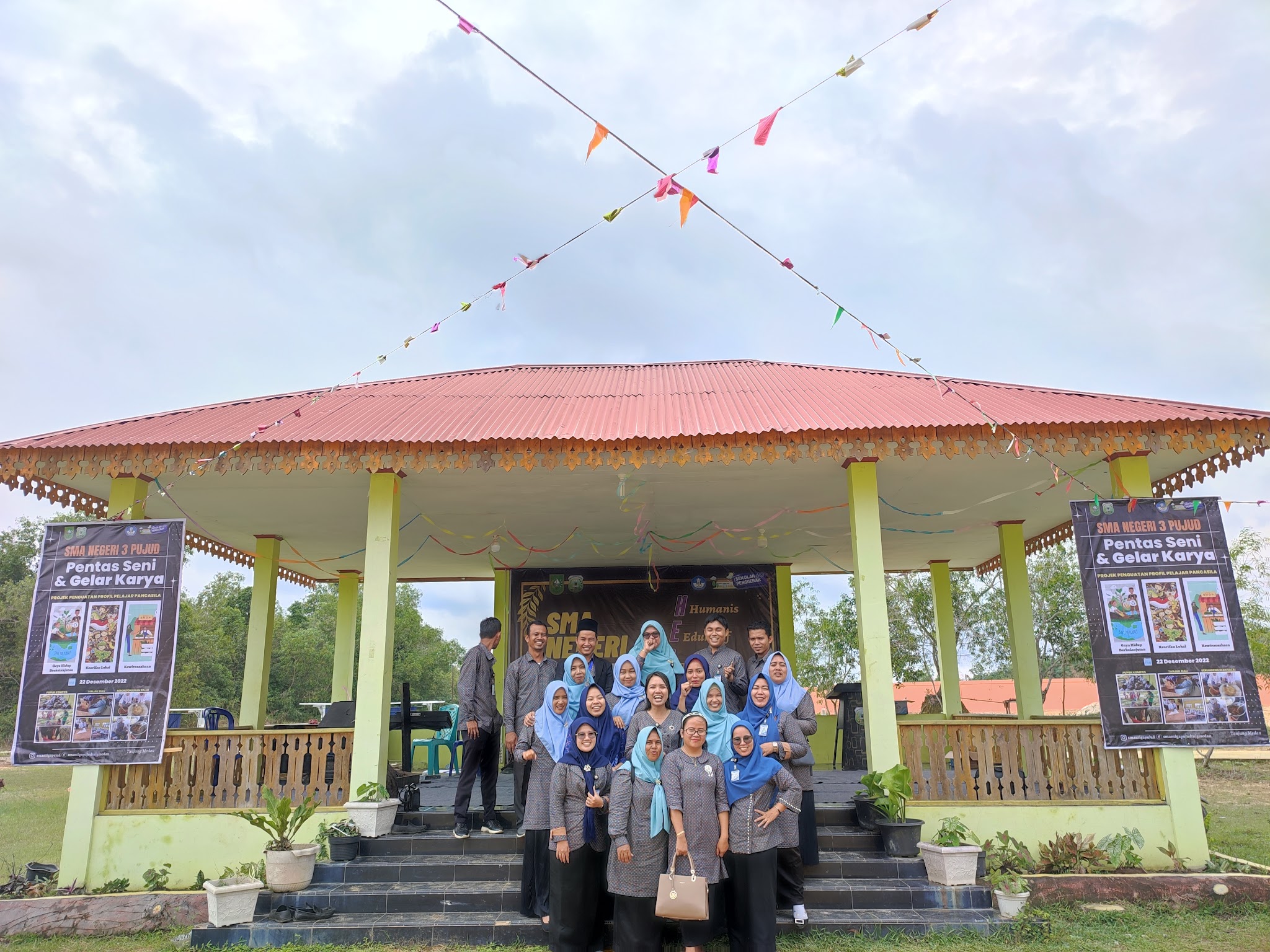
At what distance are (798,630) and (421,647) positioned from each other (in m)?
18.4

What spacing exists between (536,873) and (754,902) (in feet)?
4.50

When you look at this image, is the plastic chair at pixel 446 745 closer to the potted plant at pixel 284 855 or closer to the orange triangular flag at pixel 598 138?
the potted plant at pixel 284 855

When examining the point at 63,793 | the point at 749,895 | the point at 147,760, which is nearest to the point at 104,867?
the point at 147,760

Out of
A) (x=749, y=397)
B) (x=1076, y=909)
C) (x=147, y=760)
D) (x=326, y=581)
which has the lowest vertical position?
(x=1076, y=909)

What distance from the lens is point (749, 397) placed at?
7215 millimetres

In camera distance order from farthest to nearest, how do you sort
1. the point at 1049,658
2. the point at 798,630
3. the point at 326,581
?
the point at 798,630, the point at 1049,658, the point at 326,581

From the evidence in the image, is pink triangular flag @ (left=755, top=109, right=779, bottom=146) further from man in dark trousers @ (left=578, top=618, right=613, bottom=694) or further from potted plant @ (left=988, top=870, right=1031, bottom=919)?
potted plant @ (left=988, top=870, right=1031, bottom=919)

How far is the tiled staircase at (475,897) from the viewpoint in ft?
15.9

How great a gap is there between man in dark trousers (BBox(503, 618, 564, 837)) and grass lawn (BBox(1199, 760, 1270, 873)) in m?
4.47

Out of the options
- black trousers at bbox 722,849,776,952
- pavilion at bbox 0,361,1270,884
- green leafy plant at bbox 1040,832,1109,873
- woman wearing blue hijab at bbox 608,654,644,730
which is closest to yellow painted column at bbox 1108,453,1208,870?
pavilion at bbox 0,361,1270,884

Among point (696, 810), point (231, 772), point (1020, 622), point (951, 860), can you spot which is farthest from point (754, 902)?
point (1020, 622)

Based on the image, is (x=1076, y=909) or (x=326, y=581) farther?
(x=326, y=581)

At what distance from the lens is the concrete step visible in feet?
15.7

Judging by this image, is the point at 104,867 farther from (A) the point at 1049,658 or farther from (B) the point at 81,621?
(A) the point at 1049,658
